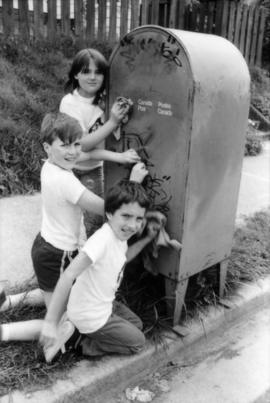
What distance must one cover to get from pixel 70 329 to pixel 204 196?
97 centimetres

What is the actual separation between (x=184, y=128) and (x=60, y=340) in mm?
1170

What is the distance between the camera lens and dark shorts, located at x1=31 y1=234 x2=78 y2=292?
2305 mm

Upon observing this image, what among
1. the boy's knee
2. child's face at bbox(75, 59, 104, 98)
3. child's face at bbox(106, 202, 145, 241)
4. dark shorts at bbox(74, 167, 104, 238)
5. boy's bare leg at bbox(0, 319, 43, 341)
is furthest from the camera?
dark shorts at bbox(74, 167, 104, 238)

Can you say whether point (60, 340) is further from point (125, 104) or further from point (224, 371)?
point (125, 104)

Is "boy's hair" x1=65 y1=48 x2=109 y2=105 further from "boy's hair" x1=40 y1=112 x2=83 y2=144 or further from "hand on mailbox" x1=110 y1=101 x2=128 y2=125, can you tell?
"boy's hair" x1=40 y1=112 x2=83 y2=144

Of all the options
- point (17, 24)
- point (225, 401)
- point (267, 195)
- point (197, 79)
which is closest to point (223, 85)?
point (197, 79)

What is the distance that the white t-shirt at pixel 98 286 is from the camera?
214cm

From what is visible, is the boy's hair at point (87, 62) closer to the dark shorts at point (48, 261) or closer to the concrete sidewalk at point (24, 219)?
the dark shorts at point (48, 261)

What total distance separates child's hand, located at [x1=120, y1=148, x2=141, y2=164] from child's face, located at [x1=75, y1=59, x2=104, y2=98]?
423 millimetres

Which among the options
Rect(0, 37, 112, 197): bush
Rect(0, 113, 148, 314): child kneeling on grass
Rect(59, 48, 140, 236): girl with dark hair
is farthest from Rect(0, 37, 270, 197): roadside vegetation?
Rect(0, 113, 148, 314): child kneeling on grass

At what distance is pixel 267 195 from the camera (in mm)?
4926

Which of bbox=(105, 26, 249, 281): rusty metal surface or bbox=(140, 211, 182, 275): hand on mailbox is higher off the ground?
bbox=(105, 26, 249, 281): rusty metal surface

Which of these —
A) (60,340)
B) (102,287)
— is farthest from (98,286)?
(60,340)

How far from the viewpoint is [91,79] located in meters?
2.57
